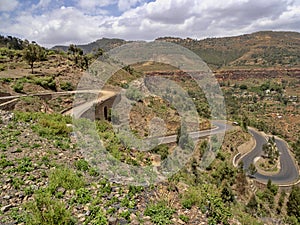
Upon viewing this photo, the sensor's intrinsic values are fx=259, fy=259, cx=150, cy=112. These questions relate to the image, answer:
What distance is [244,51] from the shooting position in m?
175

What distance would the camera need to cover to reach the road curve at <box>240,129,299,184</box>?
132ft

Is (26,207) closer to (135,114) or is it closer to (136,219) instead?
(136,219)

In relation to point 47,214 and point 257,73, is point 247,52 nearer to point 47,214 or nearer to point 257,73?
point 257,73

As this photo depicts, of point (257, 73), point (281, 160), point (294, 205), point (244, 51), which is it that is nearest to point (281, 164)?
point (281, 160)

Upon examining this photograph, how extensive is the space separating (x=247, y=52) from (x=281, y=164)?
13940 cm

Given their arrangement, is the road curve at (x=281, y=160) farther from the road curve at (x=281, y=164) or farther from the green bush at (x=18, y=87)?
the green bush at (x=18, y=87)

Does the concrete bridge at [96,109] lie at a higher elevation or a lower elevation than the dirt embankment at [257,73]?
higher

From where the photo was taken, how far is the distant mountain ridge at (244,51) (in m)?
148

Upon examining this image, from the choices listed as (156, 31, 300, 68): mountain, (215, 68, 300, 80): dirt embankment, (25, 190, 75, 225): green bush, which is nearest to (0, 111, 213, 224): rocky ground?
(25, 190, 75, 225): green bush

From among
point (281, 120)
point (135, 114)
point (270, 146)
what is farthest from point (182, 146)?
point (281, 120)

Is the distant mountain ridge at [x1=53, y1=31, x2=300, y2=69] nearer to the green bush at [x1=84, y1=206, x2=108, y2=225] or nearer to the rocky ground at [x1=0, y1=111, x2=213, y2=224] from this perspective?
the rocky ground at [x1=0, y1=111, x2=213, y2=224]

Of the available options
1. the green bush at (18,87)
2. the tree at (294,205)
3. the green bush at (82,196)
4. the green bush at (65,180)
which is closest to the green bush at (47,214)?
the green bush at (82,196)

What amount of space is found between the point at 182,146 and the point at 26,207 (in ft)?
78.4

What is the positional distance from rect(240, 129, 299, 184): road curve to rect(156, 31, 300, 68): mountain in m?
91.3
